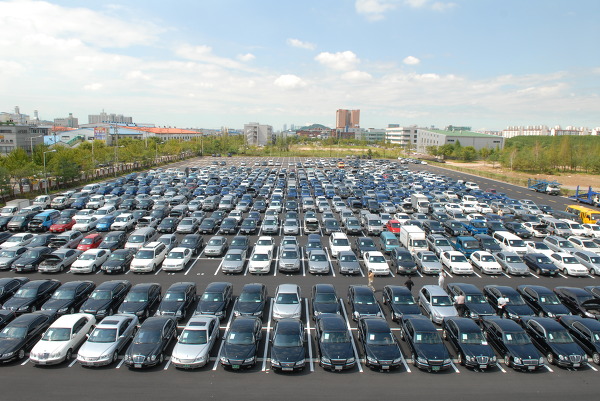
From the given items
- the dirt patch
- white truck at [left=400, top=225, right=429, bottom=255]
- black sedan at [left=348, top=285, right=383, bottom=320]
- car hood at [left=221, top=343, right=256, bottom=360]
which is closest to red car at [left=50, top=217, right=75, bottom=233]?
car hood at [left=221, top=343, right=256, bottom=360]

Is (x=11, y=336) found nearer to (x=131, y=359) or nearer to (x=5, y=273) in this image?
(x=131, y=359)

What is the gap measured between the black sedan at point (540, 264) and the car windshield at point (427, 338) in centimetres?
1369

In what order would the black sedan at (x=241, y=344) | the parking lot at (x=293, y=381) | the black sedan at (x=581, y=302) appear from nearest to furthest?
the parking lot at (x=293, y=381)
the black sedan at (x=241, y=344)
the black sedan at (x=581, y=302)

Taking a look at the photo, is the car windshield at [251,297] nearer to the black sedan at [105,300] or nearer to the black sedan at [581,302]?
the black sedan at [105,300]

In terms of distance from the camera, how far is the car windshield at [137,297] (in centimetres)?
1719

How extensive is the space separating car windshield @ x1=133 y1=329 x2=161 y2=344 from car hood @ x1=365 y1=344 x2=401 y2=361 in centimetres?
724

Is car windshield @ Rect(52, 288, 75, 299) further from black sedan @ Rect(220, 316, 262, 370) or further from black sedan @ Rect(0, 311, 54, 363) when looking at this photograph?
black sedan @ Rect(220, 316, 262, 370)

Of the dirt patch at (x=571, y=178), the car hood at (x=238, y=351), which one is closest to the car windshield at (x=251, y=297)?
the car hood at (x=238, y=351)

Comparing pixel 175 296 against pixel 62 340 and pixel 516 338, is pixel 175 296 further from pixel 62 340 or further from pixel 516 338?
pixel 516 338

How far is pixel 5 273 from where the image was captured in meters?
22.9

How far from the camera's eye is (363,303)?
17125 mm

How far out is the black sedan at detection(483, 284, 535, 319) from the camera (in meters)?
17.1

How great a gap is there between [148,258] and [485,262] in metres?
20.1

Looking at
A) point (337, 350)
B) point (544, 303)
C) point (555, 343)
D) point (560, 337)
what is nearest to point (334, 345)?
point (337, 350)
